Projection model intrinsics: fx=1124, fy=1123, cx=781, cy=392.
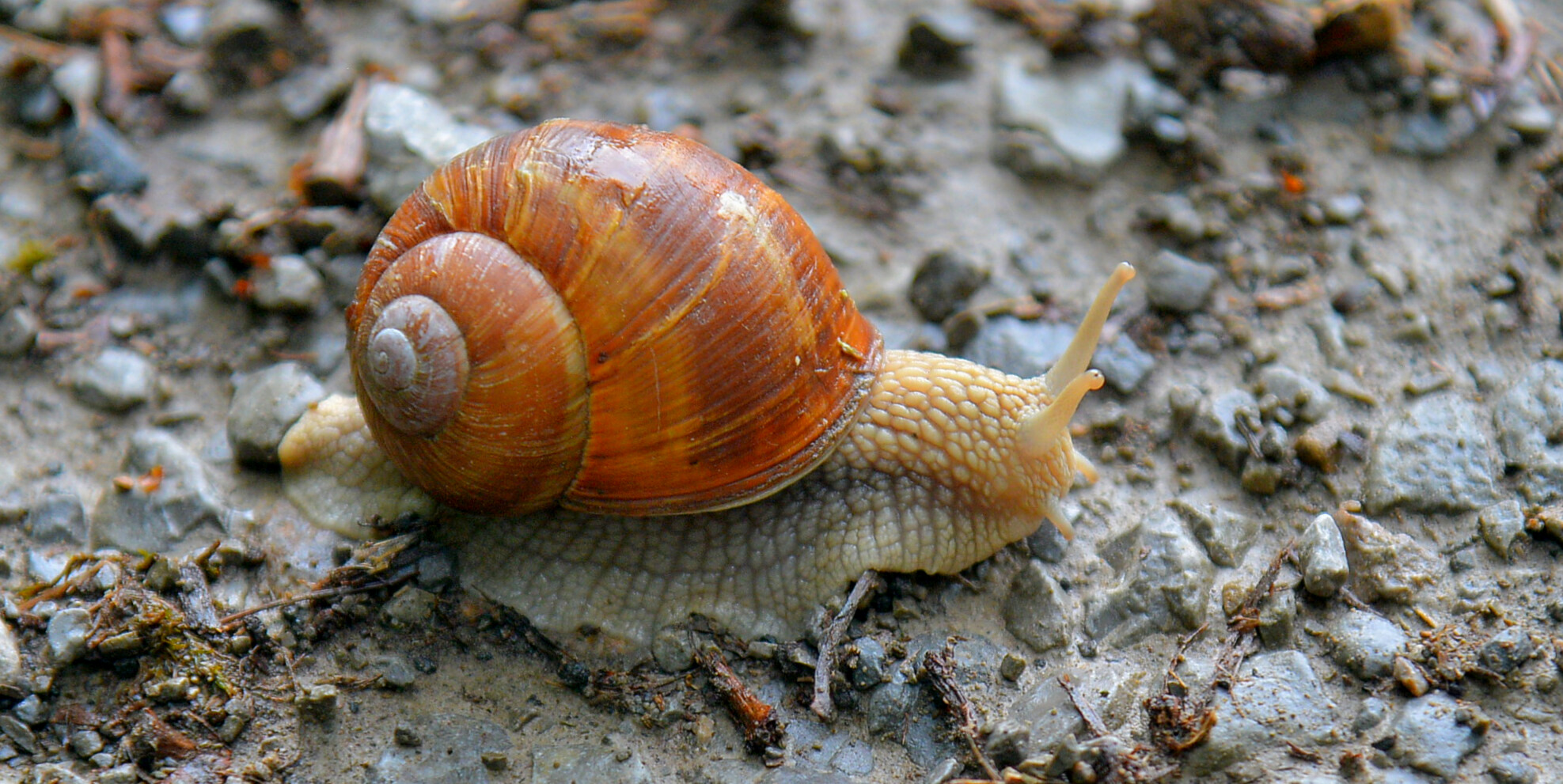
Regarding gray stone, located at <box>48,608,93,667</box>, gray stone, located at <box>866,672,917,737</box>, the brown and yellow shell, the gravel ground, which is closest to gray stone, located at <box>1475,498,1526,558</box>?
the gravel ground

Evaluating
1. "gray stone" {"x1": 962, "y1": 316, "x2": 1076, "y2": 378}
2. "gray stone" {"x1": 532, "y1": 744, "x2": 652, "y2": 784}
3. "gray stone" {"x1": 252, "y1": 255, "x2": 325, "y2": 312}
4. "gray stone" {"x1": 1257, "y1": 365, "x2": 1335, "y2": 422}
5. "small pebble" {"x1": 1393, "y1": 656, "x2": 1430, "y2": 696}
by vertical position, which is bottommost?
"gray stone" {"x1": 532, "y1": 744, "x2": 652, "y2": 784}

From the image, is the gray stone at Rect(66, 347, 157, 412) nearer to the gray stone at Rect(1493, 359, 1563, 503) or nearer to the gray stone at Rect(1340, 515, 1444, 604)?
the gray stone at Rect(1340, 515, 1444, 604)

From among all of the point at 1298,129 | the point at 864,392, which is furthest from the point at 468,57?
the point at 1298,129

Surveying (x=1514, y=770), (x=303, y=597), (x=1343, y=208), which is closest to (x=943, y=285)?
(x=1343, y=208)

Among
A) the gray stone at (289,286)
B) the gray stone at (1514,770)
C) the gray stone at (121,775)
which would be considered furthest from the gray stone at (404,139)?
the gray stone at (1514,770)

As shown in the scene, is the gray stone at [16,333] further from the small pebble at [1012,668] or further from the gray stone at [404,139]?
the small pebble at [1012,668]

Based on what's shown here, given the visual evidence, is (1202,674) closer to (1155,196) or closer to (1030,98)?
(1155,196)

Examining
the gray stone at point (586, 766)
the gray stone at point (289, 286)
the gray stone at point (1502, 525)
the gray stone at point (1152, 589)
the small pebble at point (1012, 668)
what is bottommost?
the gray stone at point (586, 766)

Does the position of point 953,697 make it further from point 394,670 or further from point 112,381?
point 112,381
